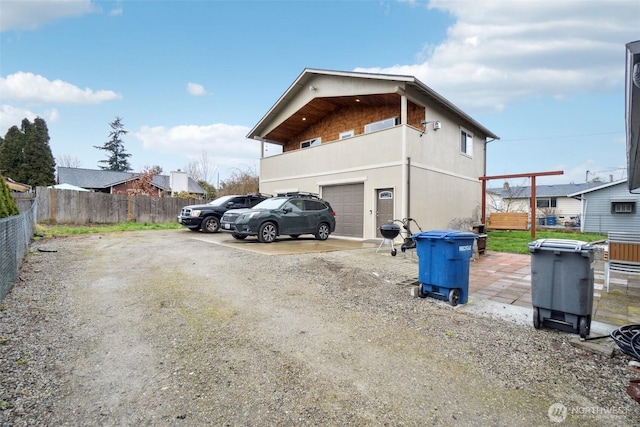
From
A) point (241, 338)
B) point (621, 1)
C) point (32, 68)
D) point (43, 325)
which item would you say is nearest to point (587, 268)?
point (241, 338)

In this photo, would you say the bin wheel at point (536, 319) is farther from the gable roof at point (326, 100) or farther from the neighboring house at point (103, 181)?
the neighboring house at point (103, 181)

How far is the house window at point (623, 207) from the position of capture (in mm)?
21047

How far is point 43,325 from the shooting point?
12.2ft

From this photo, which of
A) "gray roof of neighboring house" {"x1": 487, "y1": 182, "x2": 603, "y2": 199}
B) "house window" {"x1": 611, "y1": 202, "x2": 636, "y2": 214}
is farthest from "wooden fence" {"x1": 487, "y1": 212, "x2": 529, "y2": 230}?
"gray roof of neighboring house" {"x1": 487, "y1": 182, "x2": 603, "y2": 199}

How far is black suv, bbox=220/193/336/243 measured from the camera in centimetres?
1034

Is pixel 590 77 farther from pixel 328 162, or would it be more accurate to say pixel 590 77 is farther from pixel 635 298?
pixel 635 298

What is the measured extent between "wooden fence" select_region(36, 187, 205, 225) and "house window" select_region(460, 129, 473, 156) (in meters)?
17.4

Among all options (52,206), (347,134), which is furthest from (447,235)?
(52,206)

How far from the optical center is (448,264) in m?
4.85

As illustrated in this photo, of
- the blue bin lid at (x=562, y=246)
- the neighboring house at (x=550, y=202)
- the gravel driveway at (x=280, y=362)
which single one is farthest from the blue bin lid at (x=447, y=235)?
the neighboring house at (x=550, y=202)

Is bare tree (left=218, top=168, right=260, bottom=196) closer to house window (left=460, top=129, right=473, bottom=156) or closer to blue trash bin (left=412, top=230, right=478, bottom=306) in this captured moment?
house window (left=460, top=129, right=473, bottom=156)

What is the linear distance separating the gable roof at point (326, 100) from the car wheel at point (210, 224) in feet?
21.4

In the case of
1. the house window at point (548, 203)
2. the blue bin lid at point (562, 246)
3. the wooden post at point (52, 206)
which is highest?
the house window at point (548, 203)

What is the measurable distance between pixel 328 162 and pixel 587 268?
1135 centimetres
